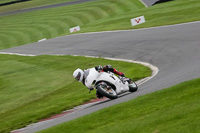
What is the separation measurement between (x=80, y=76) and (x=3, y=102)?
19.9ft

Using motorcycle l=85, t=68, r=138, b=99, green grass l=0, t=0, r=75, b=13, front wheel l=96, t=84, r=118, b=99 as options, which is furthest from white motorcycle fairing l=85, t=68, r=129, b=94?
green grass l=0, t=0, r=75, b=13

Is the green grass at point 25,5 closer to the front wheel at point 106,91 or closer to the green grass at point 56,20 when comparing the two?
the green grass at point 56,20

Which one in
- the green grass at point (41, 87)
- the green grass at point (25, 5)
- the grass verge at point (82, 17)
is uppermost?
the green grass at point (25, 5)

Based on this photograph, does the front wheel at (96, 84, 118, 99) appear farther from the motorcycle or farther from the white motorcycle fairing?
the white motorcycle fairing

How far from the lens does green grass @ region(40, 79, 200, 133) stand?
771cm

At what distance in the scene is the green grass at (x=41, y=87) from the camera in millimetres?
14480

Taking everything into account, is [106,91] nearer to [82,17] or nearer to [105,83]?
[105,83]

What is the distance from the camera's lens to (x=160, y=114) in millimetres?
8703

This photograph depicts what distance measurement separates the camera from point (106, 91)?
12.6 meters

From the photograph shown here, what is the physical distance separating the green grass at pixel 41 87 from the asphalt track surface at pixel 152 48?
45.0 inches

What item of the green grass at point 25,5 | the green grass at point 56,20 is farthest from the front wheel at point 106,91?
the green grass at point 25,5

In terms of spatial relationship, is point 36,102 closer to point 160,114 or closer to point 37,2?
point 160,114

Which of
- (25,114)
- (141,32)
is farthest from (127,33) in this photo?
(25,114)

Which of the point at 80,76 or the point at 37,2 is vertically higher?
the point at 37,2
